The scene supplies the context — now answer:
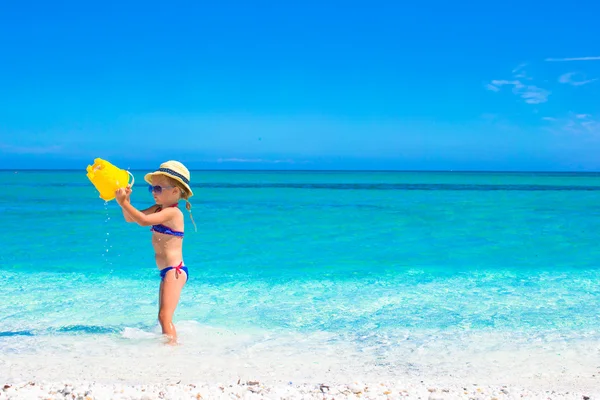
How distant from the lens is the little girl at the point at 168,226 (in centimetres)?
430

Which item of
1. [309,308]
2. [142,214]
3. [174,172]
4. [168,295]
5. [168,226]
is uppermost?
A: [174,172]

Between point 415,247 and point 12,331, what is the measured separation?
748cm

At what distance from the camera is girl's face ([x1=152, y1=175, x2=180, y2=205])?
4328 mm

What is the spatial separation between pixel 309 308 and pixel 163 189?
230 cm

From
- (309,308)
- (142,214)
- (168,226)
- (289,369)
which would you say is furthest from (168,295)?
(309,308)

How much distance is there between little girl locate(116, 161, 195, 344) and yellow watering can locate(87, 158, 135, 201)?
10.6 inches

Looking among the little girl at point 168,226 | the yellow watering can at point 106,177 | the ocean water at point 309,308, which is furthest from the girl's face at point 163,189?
the ocean water at point 309,308

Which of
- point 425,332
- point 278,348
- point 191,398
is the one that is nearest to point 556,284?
point 425,332

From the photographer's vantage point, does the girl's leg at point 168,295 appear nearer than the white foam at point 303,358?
No

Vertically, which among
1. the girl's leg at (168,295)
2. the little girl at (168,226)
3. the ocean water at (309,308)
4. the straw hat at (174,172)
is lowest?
the ocean water at (309,308)

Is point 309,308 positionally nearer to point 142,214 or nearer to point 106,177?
point 142,214

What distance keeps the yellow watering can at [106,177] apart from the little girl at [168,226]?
27 centimetres

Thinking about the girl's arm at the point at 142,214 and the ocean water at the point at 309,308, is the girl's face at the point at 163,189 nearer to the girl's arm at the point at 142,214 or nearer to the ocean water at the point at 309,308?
the girl's arm at the point at 142,214

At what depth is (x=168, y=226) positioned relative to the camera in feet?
14.5
